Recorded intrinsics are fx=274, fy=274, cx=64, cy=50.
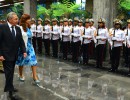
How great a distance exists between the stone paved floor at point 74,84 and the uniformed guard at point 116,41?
442 mm

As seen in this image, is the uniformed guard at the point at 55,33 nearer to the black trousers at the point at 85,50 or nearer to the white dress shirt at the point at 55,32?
the white dress shirt at the point at 55,32

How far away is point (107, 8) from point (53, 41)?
3.22 meters

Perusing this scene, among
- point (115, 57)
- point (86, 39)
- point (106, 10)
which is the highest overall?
point (106, 10)

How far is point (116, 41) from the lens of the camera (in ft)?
32.6

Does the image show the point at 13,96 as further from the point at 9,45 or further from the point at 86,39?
the point at 86,39

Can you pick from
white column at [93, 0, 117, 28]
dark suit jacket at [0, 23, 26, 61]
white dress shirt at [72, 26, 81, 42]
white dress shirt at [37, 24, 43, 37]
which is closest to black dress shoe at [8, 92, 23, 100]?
dark suit jacket at [0, 23, 26, 61]

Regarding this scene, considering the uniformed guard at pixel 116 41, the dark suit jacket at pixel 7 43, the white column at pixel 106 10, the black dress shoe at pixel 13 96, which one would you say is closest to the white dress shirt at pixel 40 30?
the white column at pixel 106 10

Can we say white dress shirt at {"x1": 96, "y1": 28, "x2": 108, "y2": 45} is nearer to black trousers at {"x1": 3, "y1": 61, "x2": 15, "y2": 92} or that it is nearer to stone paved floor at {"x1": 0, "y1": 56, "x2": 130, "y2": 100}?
stone paved floor at {"x1": 0, "y1": 56, "x2": 130, "y2": 100}

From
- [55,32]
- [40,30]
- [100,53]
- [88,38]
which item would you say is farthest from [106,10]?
[40,30]

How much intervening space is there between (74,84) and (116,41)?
111 inches

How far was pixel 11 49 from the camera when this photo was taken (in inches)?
250

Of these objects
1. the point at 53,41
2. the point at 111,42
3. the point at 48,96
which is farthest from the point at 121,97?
the point at 53,41

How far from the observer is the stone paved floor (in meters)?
6.78

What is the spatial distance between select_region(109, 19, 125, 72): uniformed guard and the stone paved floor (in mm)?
442
